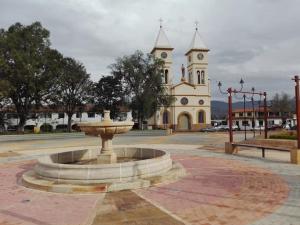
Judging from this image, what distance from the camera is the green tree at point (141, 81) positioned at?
2016 inches

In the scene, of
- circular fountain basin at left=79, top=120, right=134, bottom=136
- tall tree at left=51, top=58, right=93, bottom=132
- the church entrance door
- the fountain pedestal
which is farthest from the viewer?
the church entrance door

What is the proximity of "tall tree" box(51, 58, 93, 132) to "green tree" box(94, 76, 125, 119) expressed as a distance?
171 centimetres

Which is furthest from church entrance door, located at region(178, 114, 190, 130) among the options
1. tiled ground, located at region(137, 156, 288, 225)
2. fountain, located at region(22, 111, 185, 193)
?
fountain, located at region(22, 111, 185, 193)

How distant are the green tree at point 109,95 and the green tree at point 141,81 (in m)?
1.25

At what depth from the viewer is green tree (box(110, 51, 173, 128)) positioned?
51.2 metres

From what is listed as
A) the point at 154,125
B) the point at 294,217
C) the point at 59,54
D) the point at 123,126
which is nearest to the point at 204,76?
the point at 154,125

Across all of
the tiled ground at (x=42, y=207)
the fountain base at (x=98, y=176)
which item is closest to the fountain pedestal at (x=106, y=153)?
the fountain base at (x=98, y=176)

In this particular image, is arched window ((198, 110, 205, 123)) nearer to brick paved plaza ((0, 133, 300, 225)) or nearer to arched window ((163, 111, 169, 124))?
arched window ((163, 111, 169, 124))

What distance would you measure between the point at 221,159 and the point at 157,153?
3.46m

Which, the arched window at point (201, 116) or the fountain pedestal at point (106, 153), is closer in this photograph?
the fountain pedestal at point (106, 153)

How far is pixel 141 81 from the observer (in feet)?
172

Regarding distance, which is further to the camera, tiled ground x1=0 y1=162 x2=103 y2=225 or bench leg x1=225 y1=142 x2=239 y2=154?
bench leg x1=225 y1=142 x2=239 y2=154

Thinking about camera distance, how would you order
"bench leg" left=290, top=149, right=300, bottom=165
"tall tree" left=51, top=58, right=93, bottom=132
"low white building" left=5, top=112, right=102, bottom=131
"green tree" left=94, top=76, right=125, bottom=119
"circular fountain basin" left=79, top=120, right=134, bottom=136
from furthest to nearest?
"low white building" left=5, top=112, right=102, bottom=131, "green tree" left=94, top=76, right=125, bottom=119, "tall tree" left=51, top=58, right=93, bottom=132, "bench leg" left=290, top=149, right=300, bottom=165, "circular fountain basin" left=79, top=120, right=134, bottom=136

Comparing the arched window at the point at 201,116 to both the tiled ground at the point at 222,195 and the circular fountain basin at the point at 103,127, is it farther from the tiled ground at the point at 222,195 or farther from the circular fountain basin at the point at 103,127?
the circular fountain basin at the point at 103,127
